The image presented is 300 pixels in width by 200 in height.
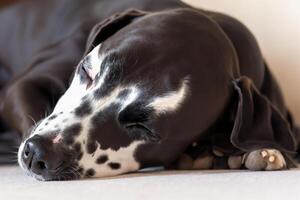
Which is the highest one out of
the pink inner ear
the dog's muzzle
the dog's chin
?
the pink inner ear

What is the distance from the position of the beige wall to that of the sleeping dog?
590mm

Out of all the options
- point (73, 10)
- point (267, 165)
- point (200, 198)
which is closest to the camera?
point (200, 198)

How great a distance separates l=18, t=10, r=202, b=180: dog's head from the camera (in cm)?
156

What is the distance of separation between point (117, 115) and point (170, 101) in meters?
0.13

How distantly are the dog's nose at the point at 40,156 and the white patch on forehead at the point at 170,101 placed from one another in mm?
253

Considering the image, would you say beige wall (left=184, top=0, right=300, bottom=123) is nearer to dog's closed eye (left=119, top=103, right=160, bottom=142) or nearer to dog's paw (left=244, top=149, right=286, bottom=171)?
dog's paw (left=244, top=149, right=286, bottom=171)

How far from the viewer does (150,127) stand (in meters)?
1.66

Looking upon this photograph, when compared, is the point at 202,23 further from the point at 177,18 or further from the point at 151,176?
the point at 151,176

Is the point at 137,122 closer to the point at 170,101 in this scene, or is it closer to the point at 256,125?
the point at 170,101

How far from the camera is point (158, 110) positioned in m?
1.65

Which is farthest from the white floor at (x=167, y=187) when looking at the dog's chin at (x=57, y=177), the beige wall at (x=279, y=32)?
the beige wall at (x=279, y=32)

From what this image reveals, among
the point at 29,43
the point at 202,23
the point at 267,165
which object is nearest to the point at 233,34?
the point at 202,23

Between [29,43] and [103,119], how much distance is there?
100 centimetres

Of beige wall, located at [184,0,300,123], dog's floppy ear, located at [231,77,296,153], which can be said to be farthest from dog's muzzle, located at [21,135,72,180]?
beige wall, located at [184,0,300,123]
